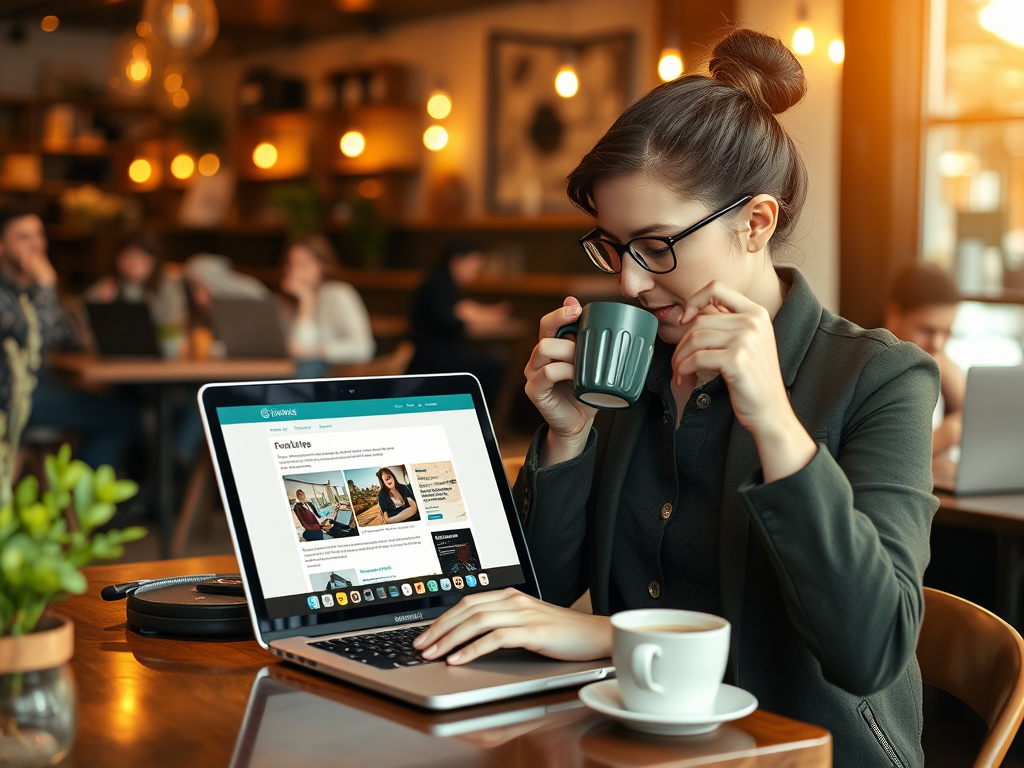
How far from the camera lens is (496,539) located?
1.18 meters

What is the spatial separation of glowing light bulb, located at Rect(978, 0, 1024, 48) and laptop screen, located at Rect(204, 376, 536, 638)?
380cm

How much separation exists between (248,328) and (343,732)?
415cm

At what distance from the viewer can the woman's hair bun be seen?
1.34m

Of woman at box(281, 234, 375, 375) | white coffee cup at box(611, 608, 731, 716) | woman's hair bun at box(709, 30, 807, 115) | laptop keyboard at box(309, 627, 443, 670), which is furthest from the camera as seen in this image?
woman at box(281, 234, 375, 375)

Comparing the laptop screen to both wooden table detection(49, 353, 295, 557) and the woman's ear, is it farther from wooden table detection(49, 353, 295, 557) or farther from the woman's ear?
wooden table detection(49, 353, 295, 557)

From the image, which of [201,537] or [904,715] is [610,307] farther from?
[201,537]

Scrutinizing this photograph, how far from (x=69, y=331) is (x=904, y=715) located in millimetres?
4756

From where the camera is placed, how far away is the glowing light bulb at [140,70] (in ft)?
16.9

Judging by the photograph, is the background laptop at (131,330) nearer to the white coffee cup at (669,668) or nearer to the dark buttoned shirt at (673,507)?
the dark buttoned shirt at (673,507)

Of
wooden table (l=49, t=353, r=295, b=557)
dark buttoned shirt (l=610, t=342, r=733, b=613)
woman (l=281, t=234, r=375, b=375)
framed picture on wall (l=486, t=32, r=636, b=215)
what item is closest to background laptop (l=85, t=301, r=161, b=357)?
wooden table (l=49, t=353, r=295, b=557)

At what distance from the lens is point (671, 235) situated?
1.21m

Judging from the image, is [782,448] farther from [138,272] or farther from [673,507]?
[138,272]

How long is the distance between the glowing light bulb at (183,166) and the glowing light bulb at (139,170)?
253mm

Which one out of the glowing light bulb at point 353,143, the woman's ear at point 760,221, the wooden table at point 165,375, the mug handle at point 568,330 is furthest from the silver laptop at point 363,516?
the glowing light bulb at point 353,143
